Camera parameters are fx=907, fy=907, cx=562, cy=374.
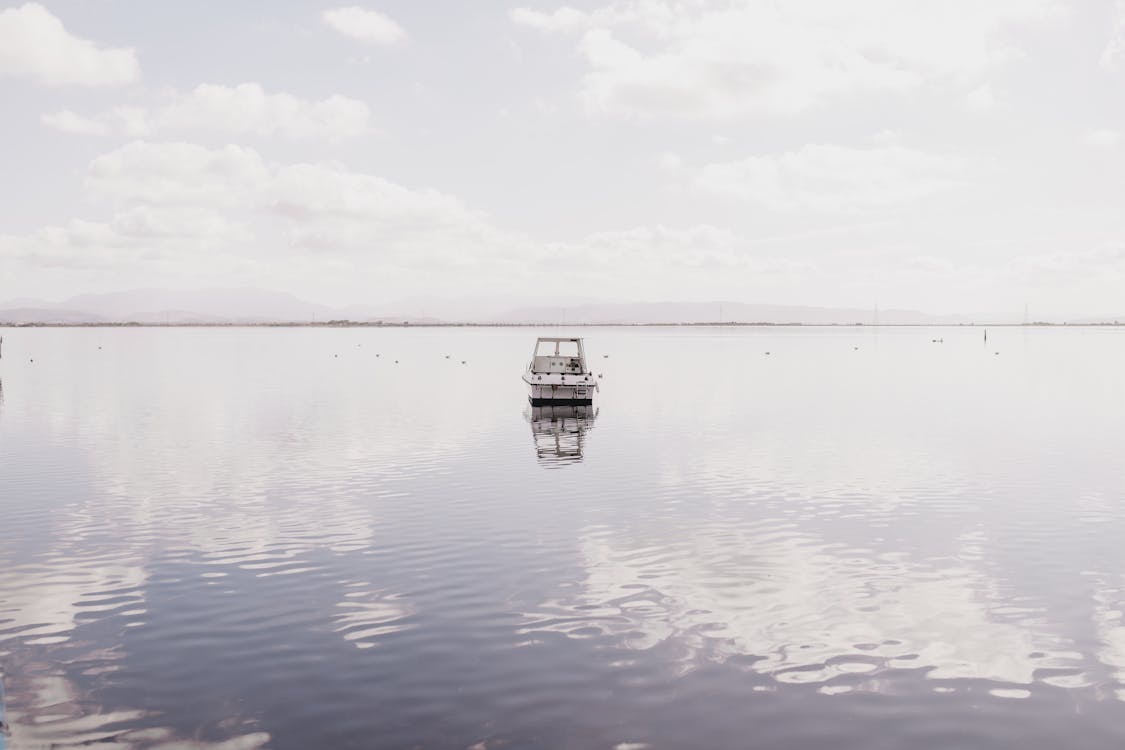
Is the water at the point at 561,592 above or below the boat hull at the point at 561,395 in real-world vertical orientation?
below

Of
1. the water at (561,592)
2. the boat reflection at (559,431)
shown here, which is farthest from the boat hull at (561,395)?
the water at (561,592)

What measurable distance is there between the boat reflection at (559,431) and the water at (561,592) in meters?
0.75

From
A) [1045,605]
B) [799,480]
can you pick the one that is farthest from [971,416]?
[1045,605]

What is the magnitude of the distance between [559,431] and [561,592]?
104 feet

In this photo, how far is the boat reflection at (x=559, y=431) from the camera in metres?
41.8

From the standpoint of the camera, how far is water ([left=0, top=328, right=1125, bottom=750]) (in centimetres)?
1364

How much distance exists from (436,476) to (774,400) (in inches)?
1672

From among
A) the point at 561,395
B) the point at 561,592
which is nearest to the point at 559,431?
the point at 561,395

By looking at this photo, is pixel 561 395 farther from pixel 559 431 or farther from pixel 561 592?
pixel 561 592

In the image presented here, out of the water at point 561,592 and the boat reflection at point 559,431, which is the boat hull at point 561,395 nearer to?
the boat reflection at point 559,431

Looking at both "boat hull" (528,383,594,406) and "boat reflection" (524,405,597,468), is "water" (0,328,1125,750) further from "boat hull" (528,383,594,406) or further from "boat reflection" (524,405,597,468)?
"boat hull" (528,383,594,406)

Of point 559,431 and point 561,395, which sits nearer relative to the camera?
point 559,431

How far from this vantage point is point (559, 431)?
170 feet

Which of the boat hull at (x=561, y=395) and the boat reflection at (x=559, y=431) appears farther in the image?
the boat hull at (x=561, y=395)
